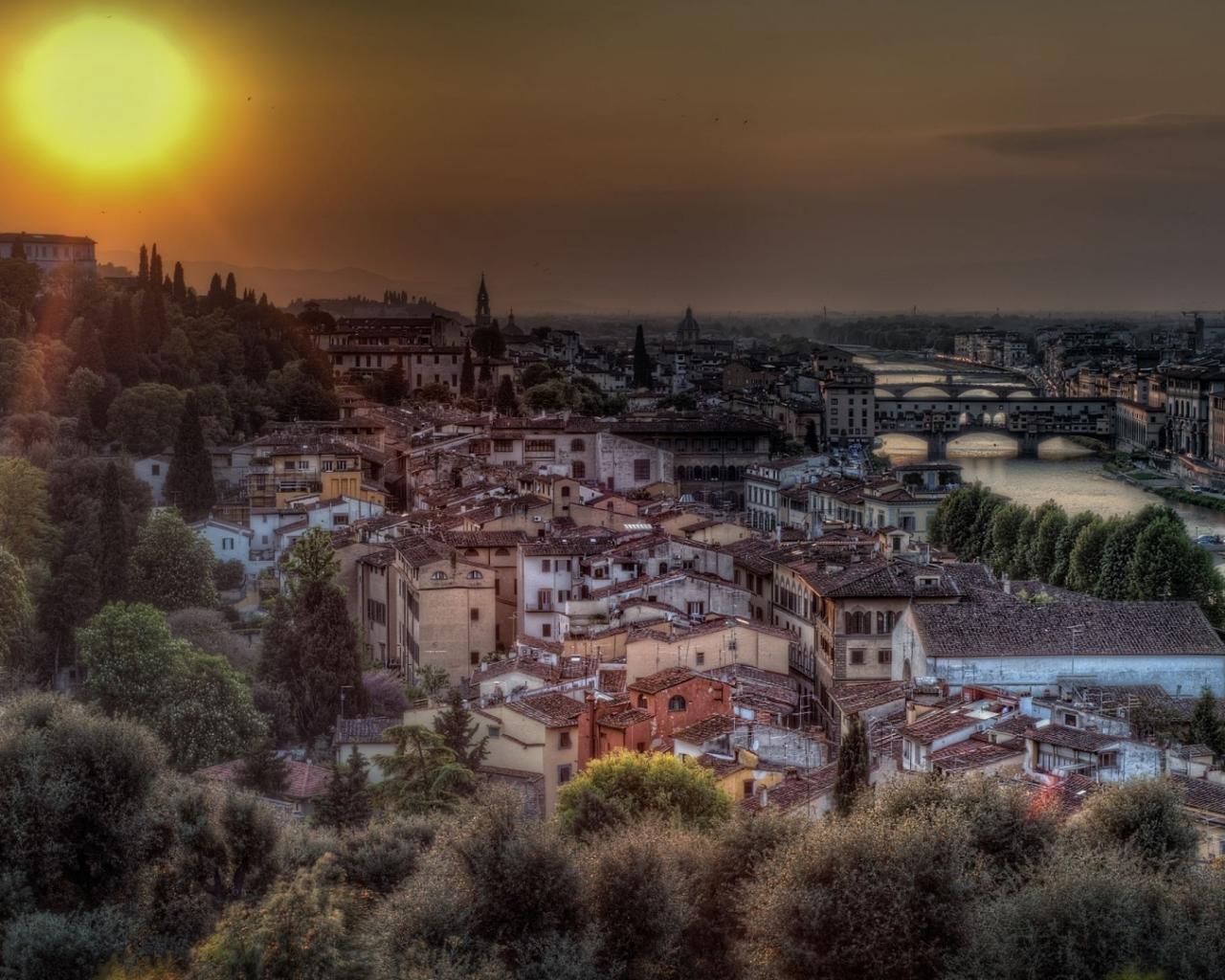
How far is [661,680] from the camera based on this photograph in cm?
889

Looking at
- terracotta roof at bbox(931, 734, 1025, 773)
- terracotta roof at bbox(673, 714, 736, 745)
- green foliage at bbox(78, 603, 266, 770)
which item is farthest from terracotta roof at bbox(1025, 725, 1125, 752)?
green foliage at bbox(78, 603, 266, 770)

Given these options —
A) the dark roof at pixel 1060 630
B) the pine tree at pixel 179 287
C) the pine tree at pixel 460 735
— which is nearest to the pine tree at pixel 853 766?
the pine tree at pixel 460 735

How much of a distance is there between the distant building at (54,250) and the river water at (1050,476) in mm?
15439

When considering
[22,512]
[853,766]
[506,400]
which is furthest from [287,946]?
[506,400]

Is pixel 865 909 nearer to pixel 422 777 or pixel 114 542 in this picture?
pixel 422 777

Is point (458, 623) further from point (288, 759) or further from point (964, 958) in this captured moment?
point (964, 958)

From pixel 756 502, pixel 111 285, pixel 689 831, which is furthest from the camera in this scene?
pixel 111 285

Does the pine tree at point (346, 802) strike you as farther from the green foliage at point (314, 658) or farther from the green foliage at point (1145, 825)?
the green foliage at point (1145, 825)

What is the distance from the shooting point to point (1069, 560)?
51.2 ft

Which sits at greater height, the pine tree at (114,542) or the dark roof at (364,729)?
the pine tree at (114,542)

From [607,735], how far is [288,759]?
163cm

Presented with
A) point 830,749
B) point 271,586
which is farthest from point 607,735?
point 271,586

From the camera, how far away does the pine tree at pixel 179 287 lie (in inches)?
1001

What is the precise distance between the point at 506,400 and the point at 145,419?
10213 mm
